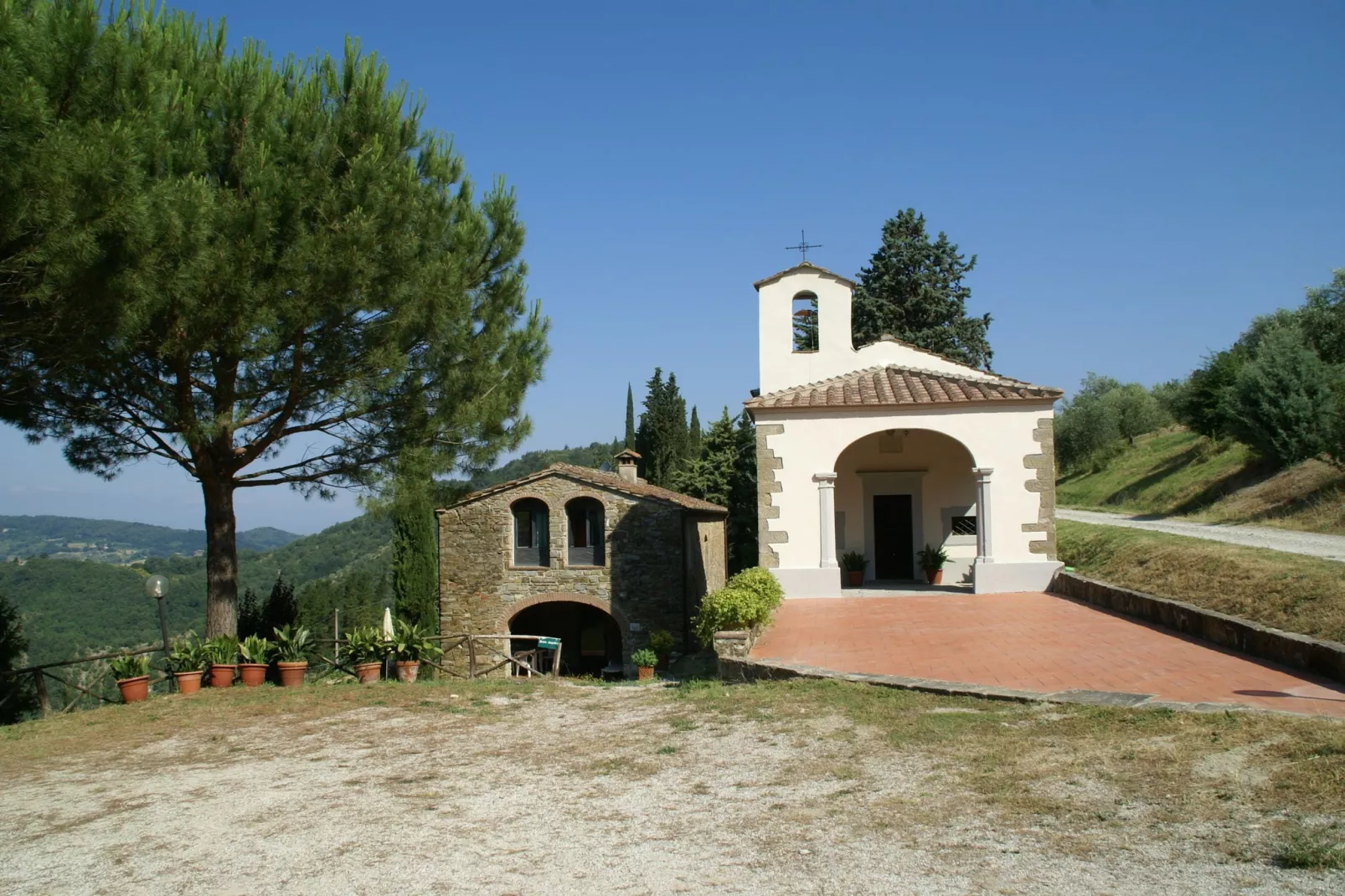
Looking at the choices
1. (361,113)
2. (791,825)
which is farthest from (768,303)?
(791,825)

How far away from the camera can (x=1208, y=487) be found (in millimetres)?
28406

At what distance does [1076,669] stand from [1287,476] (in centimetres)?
1979

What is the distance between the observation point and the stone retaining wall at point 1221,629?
7.65 m

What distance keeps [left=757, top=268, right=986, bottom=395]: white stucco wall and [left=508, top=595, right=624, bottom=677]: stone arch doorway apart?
9631 millimetres

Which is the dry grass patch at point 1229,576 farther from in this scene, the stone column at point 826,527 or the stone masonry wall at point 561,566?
the stone masonry wall at point 561,566

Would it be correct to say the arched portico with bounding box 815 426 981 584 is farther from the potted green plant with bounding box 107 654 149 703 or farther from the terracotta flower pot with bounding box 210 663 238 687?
the potted green plant with bounding box 107 654 149 703

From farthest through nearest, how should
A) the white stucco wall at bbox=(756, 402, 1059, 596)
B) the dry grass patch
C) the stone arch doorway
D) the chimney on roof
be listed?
the chimney on roof < the stone arch doorway < the white stucco wall at bbox=(756, 402, 1059, 596) < the dry grass patch

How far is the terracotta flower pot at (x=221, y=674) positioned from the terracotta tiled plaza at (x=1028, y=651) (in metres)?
6.46

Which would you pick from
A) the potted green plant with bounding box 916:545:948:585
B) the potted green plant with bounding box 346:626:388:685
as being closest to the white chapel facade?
the potted green plant with bounding box 916:545:948:585

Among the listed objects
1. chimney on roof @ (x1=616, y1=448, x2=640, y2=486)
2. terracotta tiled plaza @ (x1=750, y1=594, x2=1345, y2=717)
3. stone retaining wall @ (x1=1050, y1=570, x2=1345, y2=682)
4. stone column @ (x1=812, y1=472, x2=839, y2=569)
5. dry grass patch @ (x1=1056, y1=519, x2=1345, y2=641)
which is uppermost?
chimney on roof @ (x1=616, y1=448, x2=640, y2=486)

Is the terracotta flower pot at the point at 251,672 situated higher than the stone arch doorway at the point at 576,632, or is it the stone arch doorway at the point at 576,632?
the terracotta flower pot at the point at 251,672

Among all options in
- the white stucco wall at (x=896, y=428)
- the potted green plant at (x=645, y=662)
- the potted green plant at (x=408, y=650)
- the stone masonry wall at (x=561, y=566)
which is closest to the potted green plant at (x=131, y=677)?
the potted green plant at (x=408, y=650)

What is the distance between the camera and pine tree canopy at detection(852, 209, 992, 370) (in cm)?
3484

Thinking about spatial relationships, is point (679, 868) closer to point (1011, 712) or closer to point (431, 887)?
point (431, 887)
